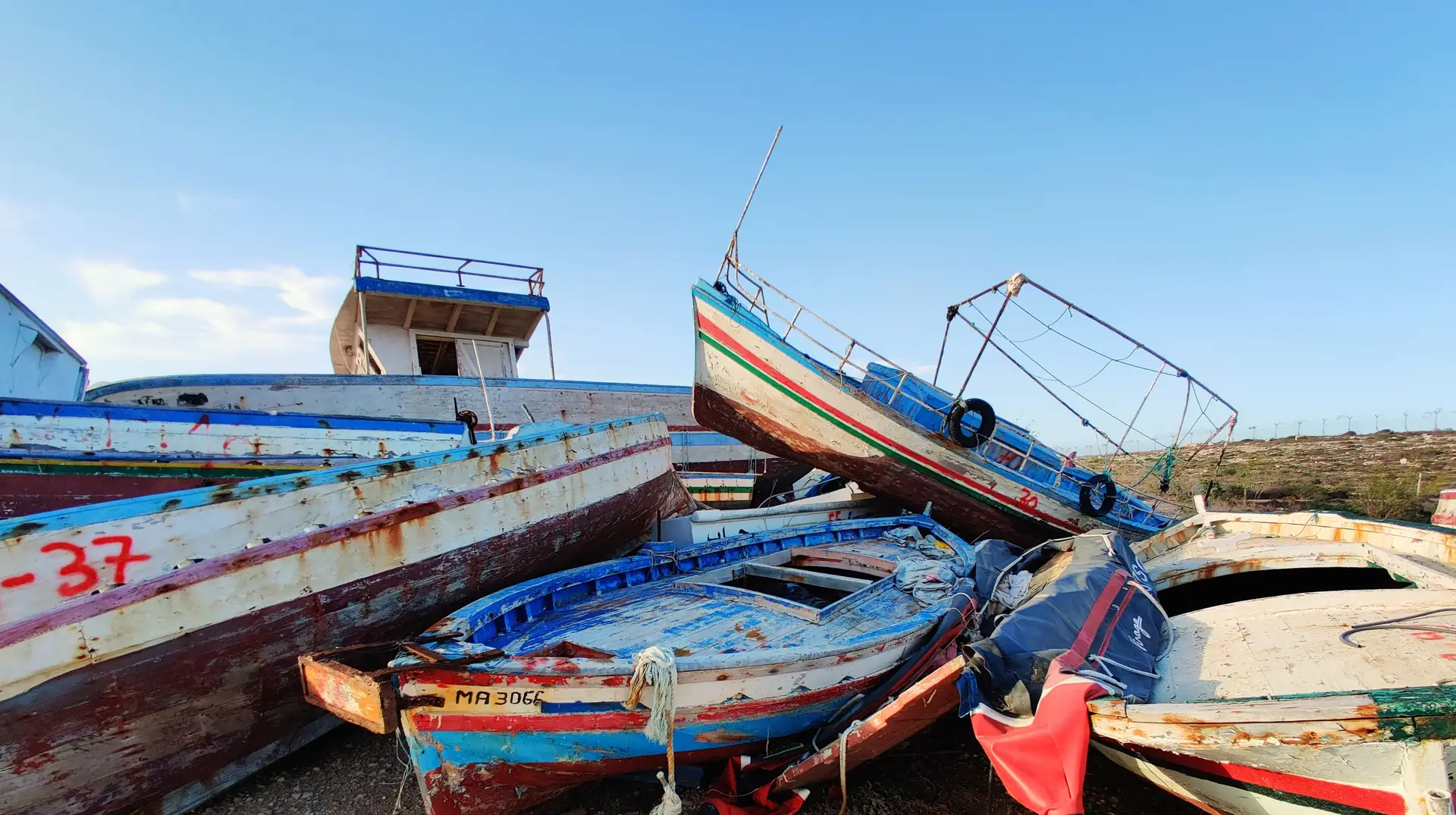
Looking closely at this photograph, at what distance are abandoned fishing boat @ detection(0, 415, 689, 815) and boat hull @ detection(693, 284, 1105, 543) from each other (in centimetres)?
470

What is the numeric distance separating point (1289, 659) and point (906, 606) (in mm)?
2484

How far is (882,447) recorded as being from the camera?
360 inches

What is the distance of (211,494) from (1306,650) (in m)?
6.61

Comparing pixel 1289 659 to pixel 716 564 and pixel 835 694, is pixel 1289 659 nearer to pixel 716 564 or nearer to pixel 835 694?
pixel 835 694

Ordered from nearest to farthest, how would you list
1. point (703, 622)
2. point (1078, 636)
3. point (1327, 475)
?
1. point (1078, 636)
2. point (703, 622)
3. point (1327, 475)

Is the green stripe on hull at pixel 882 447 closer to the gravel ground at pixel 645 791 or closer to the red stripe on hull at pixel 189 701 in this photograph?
the gravel ground at pixel 645 791

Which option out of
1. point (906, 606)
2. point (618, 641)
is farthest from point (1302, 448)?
point (618, 641)

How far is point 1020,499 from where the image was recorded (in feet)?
30.6

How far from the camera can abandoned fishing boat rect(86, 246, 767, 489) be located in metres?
10.0

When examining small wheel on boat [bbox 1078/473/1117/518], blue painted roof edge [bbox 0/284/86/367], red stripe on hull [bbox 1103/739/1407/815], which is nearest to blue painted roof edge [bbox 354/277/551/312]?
blue painted roof edge [bbox 0/284/86/367]

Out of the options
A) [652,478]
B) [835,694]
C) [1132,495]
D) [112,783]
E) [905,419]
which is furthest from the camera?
[1132,495]

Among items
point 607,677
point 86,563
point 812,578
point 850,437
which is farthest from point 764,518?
point 86,563

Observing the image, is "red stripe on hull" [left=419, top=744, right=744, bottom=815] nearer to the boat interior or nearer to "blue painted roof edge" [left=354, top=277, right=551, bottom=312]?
the boat interior

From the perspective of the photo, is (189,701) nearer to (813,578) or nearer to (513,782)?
(513,782)
